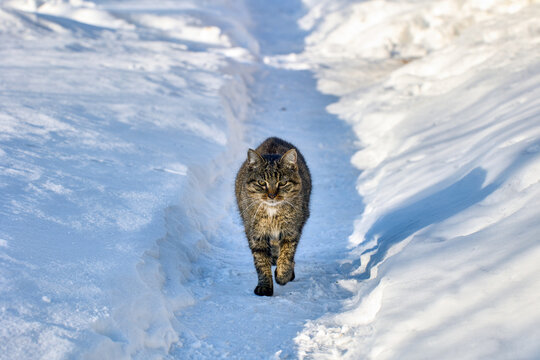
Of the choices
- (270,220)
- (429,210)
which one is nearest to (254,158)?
(270,220)

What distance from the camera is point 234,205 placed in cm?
755

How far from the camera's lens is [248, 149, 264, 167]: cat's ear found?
514cm

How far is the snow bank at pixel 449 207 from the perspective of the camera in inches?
125

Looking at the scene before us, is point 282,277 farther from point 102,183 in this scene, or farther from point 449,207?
point 102,183

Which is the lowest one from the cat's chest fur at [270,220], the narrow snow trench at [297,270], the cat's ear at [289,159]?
the narrow snow trench at [297,270]

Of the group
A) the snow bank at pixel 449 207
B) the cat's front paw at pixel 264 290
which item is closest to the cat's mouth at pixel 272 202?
the cat's front paw at pixel 264 290

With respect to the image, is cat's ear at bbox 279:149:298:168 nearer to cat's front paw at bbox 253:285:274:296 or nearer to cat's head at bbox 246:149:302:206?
cat's head at bbox 246:149:302:206

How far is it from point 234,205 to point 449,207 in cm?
325

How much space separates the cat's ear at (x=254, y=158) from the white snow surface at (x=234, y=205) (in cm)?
105

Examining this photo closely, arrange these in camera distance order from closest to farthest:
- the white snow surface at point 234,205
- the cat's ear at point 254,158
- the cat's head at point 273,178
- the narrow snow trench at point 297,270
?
the white snow surface at point 234,205 < the narrow snow trench at point 297,270 < the cat's head at point 273,178 < the cat's ear at point 254,158

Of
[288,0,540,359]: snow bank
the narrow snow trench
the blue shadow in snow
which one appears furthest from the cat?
the blue shadow in snow

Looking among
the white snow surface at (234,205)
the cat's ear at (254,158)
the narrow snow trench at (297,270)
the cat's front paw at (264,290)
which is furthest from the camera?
the cat's ear at (254,158)

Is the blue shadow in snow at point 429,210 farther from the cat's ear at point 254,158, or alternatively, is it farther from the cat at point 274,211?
the cat's ear at point 254,158

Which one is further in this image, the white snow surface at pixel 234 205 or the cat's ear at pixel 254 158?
the cat's ear at pixel 254 158
